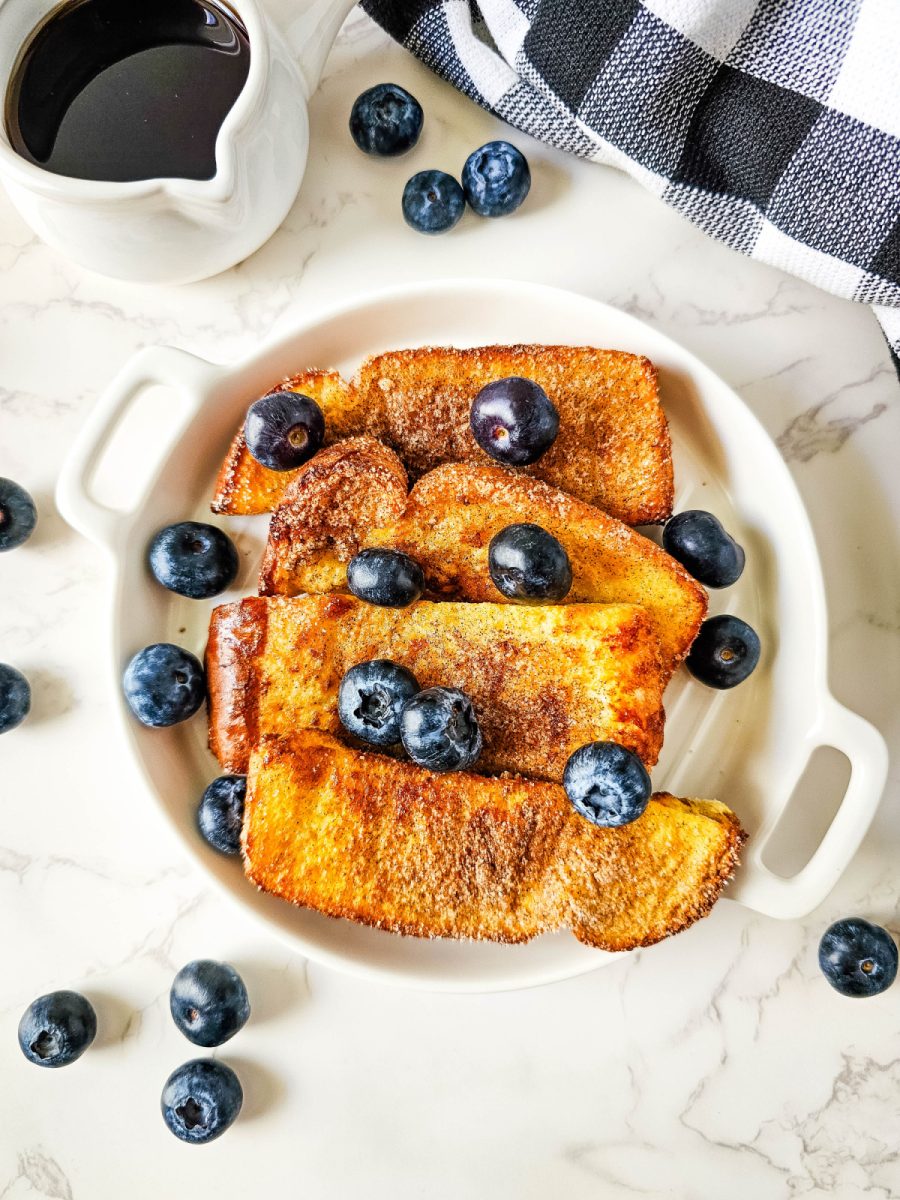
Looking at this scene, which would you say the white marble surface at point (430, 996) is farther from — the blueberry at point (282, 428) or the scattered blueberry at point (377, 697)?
the scattered blueberry at point (377, 697)

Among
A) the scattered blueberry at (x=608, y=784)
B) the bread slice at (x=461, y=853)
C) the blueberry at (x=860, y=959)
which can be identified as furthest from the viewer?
the blueberry at (x=860, y=959)

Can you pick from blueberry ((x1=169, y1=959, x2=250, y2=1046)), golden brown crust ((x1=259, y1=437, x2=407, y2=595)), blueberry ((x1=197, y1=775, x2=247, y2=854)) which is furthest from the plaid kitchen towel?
blueberry ((x1=169, y1=959, x2=250, y2=1046))

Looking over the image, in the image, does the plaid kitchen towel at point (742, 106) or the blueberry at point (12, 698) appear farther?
the blueberry at point (12, 698)

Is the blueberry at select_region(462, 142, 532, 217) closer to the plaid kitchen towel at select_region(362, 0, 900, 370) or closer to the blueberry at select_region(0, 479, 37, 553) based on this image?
the plaid kitchen towel at select_region(362, 0, 900, 370)

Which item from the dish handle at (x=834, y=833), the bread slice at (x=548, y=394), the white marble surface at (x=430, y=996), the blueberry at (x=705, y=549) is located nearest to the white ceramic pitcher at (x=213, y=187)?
the white marble surface at (x=430, y=996)

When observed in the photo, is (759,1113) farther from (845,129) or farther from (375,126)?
(375,126)

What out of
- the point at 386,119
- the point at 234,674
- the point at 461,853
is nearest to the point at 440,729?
the point at 461,853
